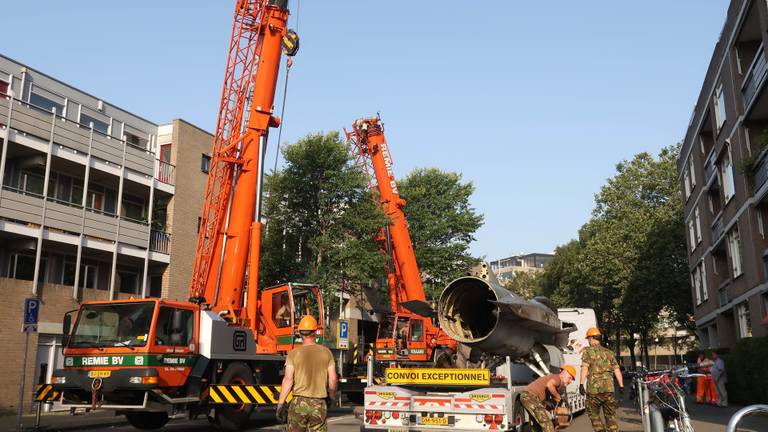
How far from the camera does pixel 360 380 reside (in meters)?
19.1

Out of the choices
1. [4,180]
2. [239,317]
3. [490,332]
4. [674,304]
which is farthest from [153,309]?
[674,304]

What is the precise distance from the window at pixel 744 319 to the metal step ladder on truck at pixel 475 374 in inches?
695

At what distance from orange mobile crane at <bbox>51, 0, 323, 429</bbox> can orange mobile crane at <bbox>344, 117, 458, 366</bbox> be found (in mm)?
7780

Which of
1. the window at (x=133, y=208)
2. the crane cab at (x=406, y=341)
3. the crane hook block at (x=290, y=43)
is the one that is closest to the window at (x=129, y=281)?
the window at (x=133, y=208)

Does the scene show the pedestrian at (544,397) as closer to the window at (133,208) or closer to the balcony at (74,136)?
the balcony at (74,136)

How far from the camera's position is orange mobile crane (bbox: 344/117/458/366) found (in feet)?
76.6

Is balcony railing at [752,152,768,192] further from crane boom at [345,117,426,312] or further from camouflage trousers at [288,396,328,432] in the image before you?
camouflage trousers at [288,396,328,432]

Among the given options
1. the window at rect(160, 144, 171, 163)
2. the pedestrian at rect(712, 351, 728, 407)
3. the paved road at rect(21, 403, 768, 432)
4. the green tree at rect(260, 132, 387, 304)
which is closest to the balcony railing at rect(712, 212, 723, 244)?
the pedestrian at rect(712, 351, 728, 407)

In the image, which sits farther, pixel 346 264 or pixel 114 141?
pixel 346 264

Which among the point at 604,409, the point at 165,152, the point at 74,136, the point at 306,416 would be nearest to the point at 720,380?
the point at 604,409

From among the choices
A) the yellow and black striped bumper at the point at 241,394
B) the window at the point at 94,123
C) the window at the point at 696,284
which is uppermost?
the window at the point at 94,123

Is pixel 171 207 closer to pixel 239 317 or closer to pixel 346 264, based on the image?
pixel 346 264

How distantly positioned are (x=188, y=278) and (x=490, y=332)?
18.4m

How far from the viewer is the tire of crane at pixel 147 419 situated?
12867 mm
